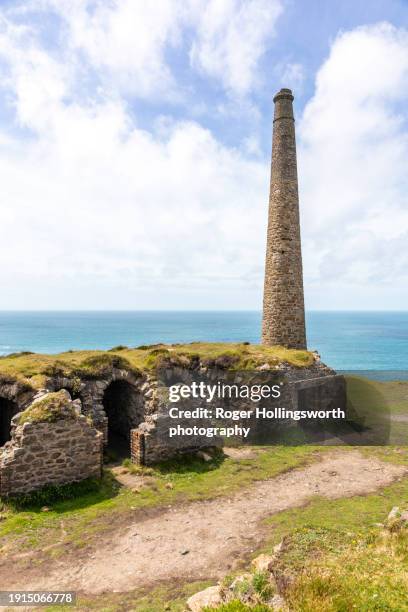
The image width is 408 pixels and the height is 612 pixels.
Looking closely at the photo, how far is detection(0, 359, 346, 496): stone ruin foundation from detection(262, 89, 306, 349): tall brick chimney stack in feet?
13.6

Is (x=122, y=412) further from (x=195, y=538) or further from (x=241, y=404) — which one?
(x=195, y=538)

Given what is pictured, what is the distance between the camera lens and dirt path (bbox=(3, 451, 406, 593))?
8516mm

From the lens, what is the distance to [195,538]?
33.1 feet

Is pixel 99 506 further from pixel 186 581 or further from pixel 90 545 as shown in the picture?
pixel 186 581

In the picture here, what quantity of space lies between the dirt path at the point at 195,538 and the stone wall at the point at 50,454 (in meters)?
3.30

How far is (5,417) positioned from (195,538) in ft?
36.5

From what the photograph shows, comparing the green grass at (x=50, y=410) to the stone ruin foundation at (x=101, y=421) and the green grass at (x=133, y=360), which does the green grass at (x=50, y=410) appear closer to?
the stone ruin foundation at (x=101, y=421)

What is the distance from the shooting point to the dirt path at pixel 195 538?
8516mm

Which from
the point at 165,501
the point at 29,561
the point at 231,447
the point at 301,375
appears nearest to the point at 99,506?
the point at 165,501

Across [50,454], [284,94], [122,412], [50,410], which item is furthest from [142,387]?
[284,94]

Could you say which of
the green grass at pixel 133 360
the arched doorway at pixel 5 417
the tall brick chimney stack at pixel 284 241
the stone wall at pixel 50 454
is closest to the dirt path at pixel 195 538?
the stone wall at pixel 50 454

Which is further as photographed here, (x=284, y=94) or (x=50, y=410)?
(x=284, y=94)

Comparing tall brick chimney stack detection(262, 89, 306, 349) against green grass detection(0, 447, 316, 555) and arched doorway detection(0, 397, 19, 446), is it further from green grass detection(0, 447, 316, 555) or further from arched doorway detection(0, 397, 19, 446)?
arched doorway detection(0, 397, 19, 446)

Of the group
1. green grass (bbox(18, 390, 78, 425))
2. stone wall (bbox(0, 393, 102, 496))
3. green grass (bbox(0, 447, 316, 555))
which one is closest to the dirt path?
green grass (bbox(0, 447, 316, 555))
